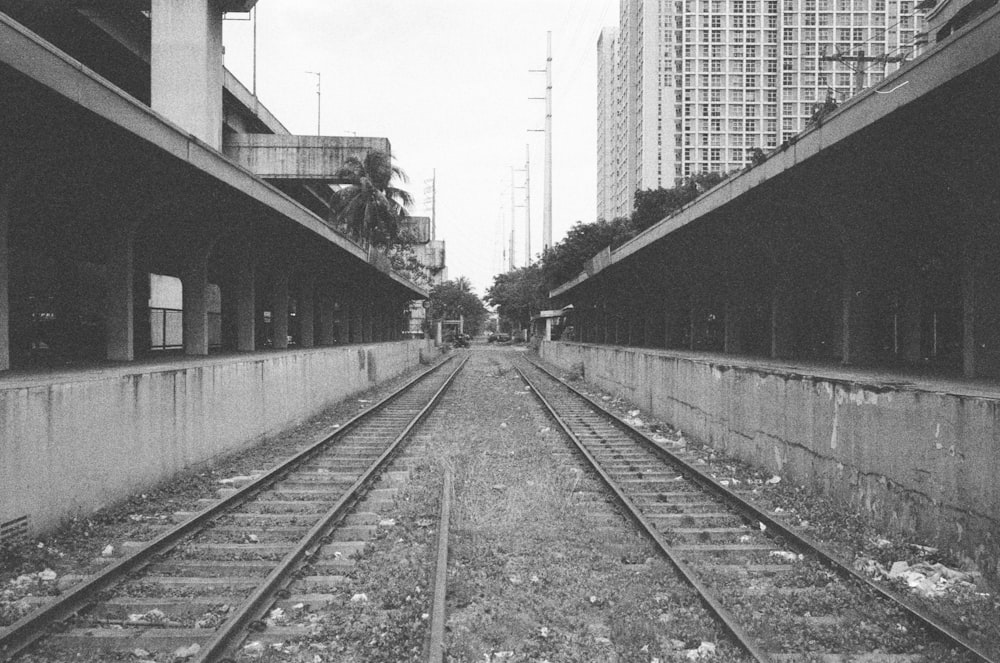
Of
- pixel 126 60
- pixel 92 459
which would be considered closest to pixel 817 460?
pixel 92 459

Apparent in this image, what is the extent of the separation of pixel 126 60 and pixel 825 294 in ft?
73.6

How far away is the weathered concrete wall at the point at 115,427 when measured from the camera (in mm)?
5902

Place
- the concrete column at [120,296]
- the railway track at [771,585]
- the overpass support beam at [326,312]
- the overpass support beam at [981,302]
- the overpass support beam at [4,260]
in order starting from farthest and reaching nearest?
the overpass support beam at [326,312] → the concrete column at [120,296] → the overpass support beam at [981,302] → the overpass support beam at [4,260] → the railway track at [771,585]

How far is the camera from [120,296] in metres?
11.3

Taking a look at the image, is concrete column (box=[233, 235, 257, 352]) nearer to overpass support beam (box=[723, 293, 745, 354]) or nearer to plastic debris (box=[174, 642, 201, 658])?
overpass support beam (box=[723, 293, 745, 354])

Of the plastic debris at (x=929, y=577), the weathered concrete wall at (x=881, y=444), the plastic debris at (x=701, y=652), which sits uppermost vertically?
the weathered concrete wall at (x=881, y=444)

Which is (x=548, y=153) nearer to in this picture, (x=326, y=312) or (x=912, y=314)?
(x=326, y=312)

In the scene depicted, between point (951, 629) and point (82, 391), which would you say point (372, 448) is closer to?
point (82, 391)

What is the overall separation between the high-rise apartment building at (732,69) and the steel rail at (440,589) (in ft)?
292

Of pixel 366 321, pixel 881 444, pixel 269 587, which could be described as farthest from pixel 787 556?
pixel 366 321

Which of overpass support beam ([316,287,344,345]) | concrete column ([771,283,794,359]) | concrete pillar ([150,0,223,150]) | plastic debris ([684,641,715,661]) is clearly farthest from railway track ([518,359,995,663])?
A: overpass support beam ([316,287,344,345])

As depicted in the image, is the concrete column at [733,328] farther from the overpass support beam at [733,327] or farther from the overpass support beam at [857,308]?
the overpass support beam at [857,308]

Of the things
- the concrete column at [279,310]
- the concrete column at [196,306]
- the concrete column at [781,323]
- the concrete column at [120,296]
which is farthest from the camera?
the concrete column at [279,310]

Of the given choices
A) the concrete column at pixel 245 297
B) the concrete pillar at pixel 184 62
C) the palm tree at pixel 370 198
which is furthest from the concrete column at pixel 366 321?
the concrete column at pixel 245 297
